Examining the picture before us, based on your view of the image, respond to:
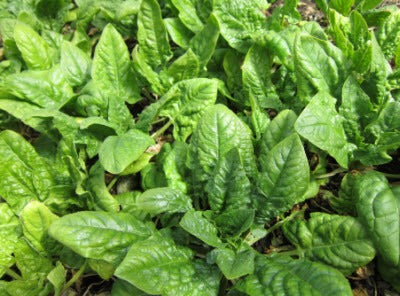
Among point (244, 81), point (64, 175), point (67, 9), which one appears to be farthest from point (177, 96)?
point (67, 9)

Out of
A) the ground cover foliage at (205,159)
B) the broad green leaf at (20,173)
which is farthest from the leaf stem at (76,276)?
the broad green leaf at (20,173)

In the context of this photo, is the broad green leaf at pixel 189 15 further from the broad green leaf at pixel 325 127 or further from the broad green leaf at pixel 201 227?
the broad green leaf at pixel 201 227

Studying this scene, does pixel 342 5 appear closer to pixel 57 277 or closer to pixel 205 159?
pixel 205 159

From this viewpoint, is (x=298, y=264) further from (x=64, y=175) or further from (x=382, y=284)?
(x=64, y=175)

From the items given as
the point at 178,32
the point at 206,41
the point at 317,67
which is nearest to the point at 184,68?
the point at 206,41

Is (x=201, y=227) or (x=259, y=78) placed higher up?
(x=259, y=78)

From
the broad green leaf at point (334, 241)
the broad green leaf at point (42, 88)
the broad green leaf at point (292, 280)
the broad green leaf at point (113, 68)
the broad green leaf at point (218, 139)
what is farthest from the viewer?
the broad green leaf at point (113, 68)

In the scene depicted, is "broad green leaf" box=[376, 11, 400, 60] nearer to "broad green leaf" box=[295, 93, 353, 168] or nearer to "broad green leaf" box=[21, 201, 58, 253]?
"broad green leaf" box=[295, 93, 353, 168]

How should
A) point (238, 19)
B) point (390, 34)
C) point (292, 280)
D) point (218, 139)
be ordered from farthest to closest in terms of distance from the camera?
point (238, 19), point (390, 34), point (218, 139), point (292, 280)
